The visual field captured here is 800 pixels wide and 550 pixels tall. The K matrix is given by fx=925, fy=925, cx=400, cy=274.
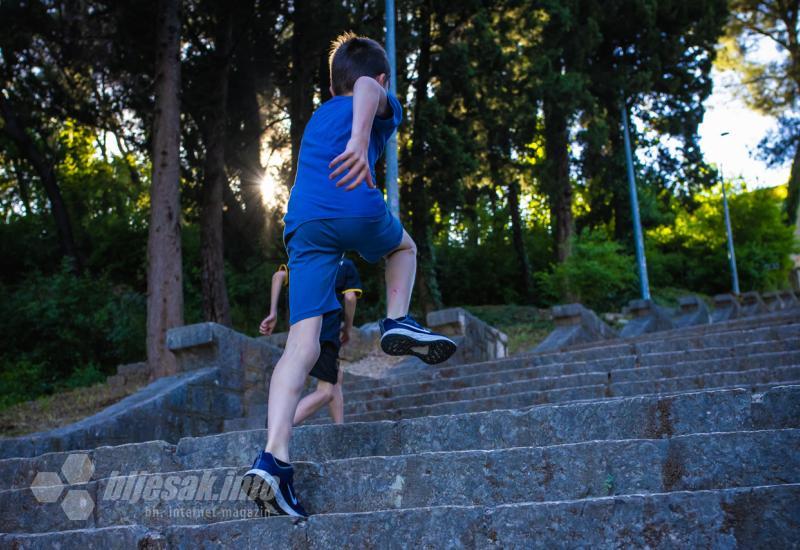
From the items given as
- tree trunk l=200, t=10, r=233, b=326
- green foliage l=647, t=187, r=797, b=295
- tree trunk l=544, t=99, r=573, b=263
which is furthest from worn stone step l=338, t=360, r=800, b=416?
green foliage l=647, t=187, r=797, b=295

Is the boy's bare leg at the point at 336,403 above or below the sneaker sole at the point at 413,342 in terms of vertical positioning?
below

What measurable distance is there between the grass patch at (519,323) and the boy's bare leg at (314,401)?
11104 mm

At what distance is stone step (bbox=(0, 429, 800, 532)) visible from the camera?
3.32 meters

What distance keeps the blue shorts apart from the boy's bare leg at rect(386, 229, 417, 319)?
1.11 ft

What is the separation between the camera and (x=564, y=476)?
3.53 meters

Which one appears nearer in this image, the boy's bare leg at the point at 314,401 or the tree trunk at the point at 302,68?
the boy's bare leg at the point at 314,401

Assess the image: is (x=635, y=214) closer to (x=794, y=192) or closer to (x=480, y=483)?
(x=794, y=192)

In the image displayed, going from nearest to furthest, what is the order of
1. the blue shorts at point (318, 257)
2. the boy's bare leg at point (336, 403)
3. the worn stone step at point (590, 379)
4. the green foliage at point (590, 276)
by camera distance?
1. the blue shorts at point (318, 257)
2. the boy's bare leg at point (336, 403)
3. the worn stone step at point (590, 379)
4. the green foliage at point (590, 276)

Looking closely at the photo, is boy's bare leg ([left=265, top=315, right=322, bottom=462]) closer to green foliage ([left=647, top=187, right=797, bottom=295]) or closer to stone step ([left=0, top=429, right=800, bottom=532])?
stone step ([left=0, top=429, right=800, bottom=532])

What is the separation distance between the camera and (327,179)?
144 inches

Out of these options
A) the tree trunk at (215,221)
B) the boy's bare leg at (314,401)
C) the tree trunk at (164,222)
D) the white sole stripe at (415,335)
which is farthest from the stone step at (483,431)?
the tree trunk at (215,221)

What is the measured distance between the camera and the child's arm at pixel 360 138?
353 cm

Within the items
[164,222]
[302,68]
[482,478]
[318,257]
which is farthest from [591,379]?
[302,68]

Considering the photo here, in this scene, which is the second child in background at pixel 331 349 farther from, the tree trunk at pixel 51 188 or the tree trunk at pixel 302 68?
the tree trunk at pixel 51 188
